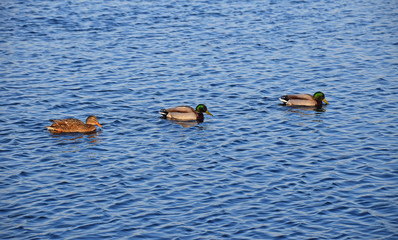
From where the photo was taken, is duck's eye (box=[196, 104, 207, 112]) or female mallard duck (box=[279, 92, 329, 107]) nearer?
duck's eye (box=[196, 104, 207, 112])

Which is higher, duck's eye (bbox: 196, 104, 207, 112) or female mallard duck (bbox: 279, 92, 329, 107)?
duck's eye (bbox: 196, 104, 207, 112)

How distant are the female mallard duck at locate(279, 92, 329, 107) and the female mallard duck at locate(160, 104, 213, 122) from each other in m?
3.31

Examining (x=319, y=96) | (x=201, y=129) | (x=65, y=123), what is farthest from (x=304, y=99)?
(x=65, y=123)

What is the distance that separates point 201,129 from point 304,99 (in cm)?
451

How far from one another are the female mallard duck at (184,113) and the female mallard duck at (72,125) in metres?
2.59

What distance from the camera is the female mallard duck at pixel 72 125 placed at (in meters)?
20.6

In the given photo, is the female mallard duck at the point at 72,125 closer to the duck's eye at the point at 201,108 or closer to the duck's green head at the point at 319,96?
the duck's eye at the point at 201,108

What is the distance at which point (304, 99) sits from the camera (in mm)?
23812

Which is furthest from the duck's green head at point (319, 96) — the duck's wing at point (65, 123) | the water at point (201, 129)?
the duck's wing at point (65, 123)

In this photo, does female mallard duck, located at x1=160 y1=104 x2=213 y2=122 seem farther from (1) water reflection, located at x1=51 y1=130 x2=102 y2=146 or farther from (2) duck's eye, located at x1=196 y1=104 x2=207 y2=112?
(1) water reflection, located at x1=51 y1=130 x2=102 y2=146

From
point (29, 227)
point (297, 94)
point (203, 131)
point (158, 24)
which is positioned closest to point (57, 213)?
point (29, 227)

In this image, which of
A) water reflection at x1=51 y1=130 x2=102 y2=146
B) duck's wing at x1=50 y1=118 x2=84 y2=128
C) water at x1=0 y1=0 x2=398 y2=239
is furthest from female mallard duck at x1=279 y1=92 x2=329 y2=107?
duck's wing at x1=50 y1=118 x2=84 y2=128

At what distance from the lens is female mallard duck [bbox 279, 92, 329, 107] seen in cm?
2369

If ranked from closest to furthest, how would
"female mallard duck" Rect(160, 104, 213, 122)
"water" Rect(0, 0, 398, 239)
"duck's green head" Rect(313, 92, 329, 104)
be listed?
1. "water" Rect(0, 0, 398, 239)
2. "female mallard duck" Rect(160, 104, 213, 122)
3. "duck's green head" Rect(313, 92, 329, 104)
